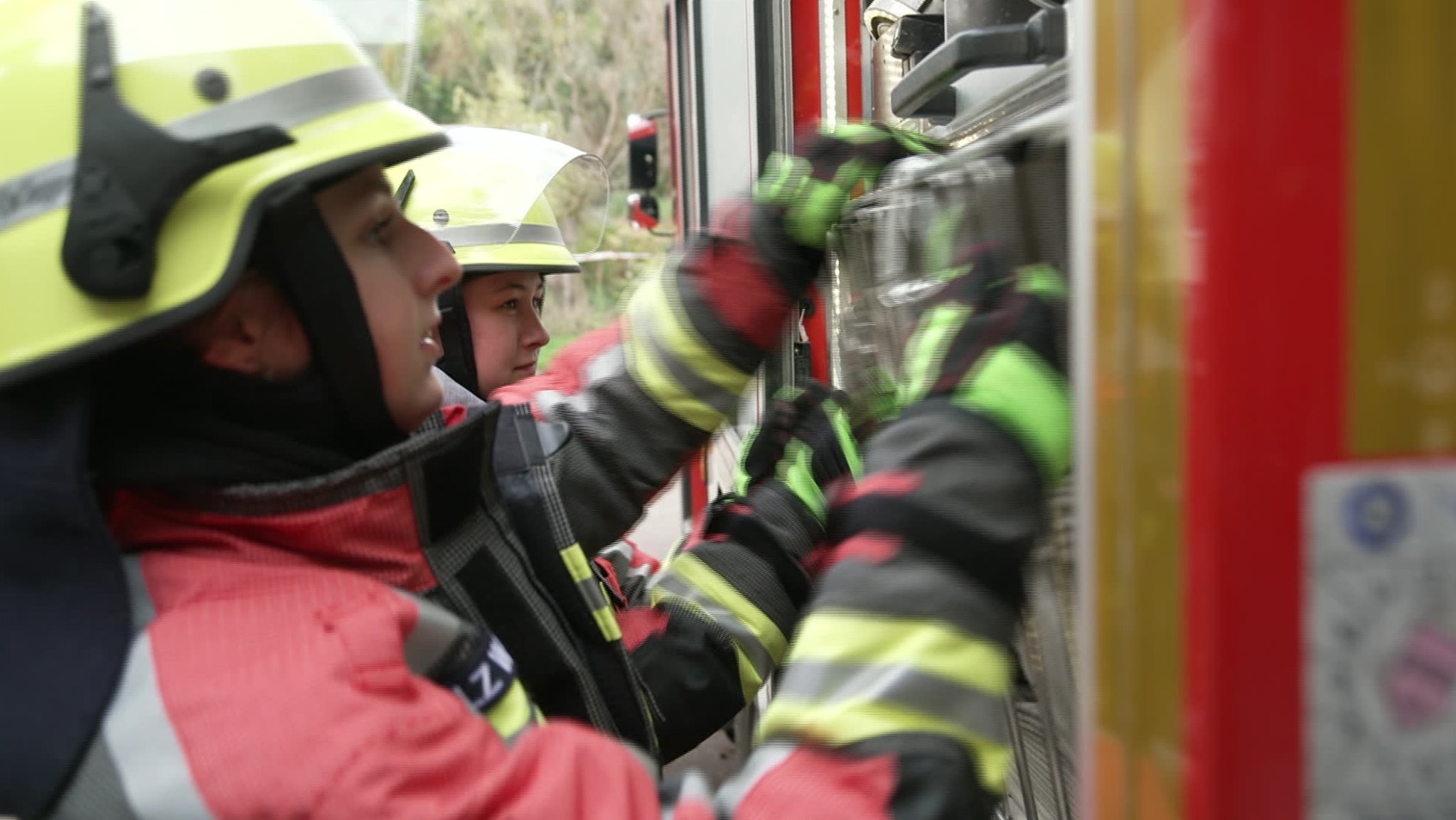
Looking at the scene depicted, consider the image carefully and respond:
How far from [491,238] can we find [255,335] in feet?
5.32

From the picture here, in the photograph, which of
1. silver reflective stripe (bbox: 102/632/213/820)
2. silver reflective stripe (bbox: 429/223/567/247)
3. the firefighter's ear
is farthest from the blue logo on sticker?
silver reflective stripe (bbox: 429/223/567/247)

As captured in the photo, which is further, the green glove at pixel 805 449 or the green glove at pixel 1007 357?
the green glove at pixel 805 449

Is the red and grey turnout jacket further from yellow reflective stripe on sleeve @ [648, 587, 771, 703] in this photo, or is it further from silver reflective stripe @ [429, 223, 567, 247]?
silver reflective stripe @ [429, 223, 567, 247]

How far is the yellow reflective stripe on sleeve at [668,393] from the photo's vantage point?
1803 mm

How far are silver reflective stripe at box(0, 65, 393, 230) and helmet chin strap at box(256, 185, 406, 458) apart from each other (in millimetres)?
109

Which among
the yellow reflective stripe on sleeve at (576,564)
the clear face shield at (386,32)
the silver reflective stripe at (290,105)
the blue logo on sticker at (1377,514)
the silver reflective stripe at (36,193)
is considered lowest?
the yellow reflective stripe on sleeve at (576,564)

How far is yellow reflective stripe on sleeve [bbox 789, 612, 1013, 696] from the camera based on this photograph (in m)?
0.99

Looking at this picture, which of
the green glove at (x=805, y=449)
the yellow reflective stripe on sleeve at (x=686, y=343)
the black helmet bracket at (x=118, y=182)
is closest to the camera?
the black helmet bracket at (x=118, y=182)

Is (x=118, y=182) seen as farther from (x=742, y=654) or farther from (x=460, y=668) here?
(x=742, y=654)

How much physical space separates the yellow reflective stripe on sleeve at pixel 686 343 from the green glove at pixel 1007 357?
61 cm

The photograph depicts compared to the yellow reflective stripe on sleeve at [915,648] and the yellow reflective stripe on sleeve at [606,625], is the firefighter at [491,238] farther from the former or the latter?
the yellow reflective stripe on sleeve at [915,648]

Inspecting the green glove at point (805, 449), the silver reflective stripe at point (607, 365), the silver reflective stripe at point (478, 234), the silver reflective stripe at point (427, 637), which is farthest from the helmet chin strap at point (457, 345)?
the silver reflective stripe at point (427, 637)

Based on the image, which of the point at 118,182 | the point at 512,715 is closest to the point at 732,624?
the point at 512,715

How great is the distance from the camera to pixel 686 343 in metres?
1.74
